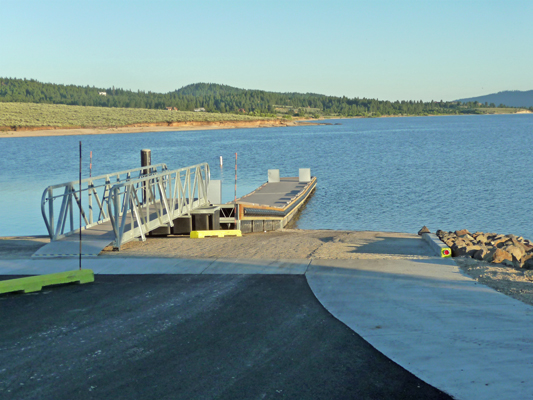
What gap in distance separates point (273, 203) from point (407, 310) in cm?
1660

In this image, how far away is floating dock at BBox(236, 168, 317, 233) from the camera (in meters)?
18.7

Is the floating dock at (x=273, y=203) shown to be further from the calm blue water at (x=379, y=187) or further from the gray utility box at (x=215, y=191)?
the gray utility box at (x=215, y=191)

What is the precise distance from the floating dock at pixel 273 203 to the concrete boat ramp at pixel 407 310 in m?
8.27

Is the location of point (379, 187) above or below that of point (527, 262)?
below

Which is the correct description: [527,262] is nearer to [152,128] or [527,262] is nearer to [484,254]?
[484,254]

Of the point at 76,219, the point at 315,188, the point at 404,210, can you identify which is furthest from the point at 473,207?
the point at 76,219

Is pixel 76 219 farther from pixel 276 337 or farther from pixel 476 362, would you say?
pixel 476 362

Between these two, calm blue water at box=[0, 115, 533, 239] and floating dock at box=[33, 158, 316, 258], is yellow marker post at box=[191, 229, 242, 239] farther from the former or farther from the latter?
calm blue water at box=[0, 115, 533, 239]

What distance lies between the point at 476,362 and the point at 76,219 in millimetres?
23016

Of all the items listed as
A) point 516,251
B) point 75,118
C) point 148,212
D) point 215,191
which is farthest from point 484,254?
point 75,118

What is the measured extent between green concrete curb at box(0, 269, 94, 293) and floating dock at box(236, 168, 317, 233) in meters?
9.57

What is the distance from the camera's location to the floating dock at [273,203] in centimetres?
1873

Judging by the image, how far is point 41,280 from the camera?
831cm

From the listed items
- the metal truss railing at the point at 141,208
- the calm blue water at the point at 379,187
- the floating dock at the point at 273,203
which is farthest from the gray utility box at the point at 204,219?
the calm blue water at the point at 379,187
